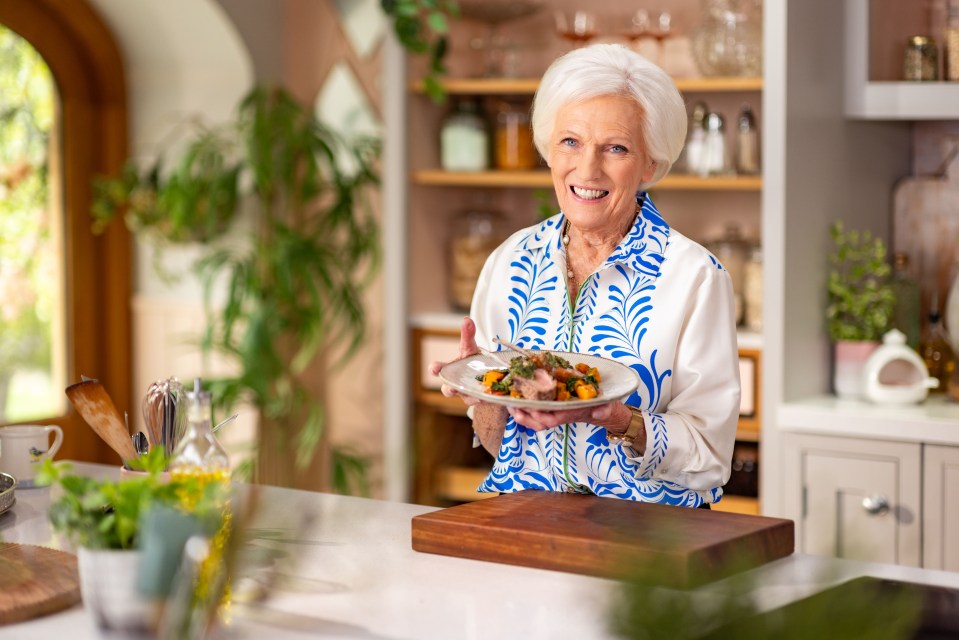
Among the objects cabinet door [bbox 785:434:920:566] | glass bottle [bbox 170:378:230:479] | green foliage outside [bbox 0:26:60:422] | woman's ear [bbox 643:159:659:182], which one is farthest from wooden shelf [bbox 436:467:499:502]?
glass bottle [bbox 170:378:230:479]

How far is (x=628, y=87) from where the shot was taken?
194 cm

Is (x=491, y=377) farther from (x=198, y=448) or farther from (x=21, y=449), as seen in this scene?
(x=21, y=449)

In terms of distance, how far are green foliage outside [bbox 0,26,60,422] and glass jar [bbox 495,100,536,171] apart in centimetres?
172

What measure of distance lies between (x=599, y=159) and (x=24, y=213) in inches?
115

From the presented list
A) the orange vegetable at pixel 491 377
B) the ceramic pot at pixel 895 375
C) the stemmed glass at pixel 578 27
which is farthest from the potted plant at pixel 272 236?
the orange vegetable at pixel 491 377

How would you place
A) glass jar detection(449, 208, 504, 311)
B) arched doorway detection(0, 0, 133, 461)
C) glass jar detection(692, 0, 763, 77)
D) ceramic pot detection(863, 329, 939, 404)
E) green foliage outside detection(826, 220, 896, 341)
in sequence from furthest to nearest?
arched doorway detection(0, 0, 133, 461)
glass jar detection(449, 208, 504, 311)
glass jar detection(692, 0, 763, 77)
green foliage outside detection(826, 220, 896, 341)
ceramic pot detection(863, 329, 939, 404)

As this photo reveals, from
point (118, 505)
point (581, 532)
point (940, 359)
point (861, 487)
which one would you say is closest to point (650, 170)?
point (581, 532)

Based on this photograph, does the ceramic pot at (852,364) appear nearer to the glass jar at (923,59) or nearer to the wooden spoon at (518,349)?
the glass jar at (923,59)

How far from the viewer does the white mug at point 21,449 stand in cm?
206

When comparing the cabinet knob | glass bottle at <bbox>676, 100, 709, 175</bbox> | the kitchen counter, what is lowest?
the cabinet knob

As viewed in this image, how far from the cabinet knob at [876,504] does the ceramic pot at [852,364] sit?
319mm

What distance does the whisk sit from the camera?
1641mm

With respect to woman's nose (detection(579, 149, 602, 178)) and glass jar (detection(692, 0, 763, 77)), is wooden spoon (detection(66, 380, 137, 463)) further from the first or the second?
glass jar (detection(692, 0, 763, 77))

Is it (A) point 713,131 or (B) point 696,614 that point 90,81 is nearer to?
(A) point 713,131
